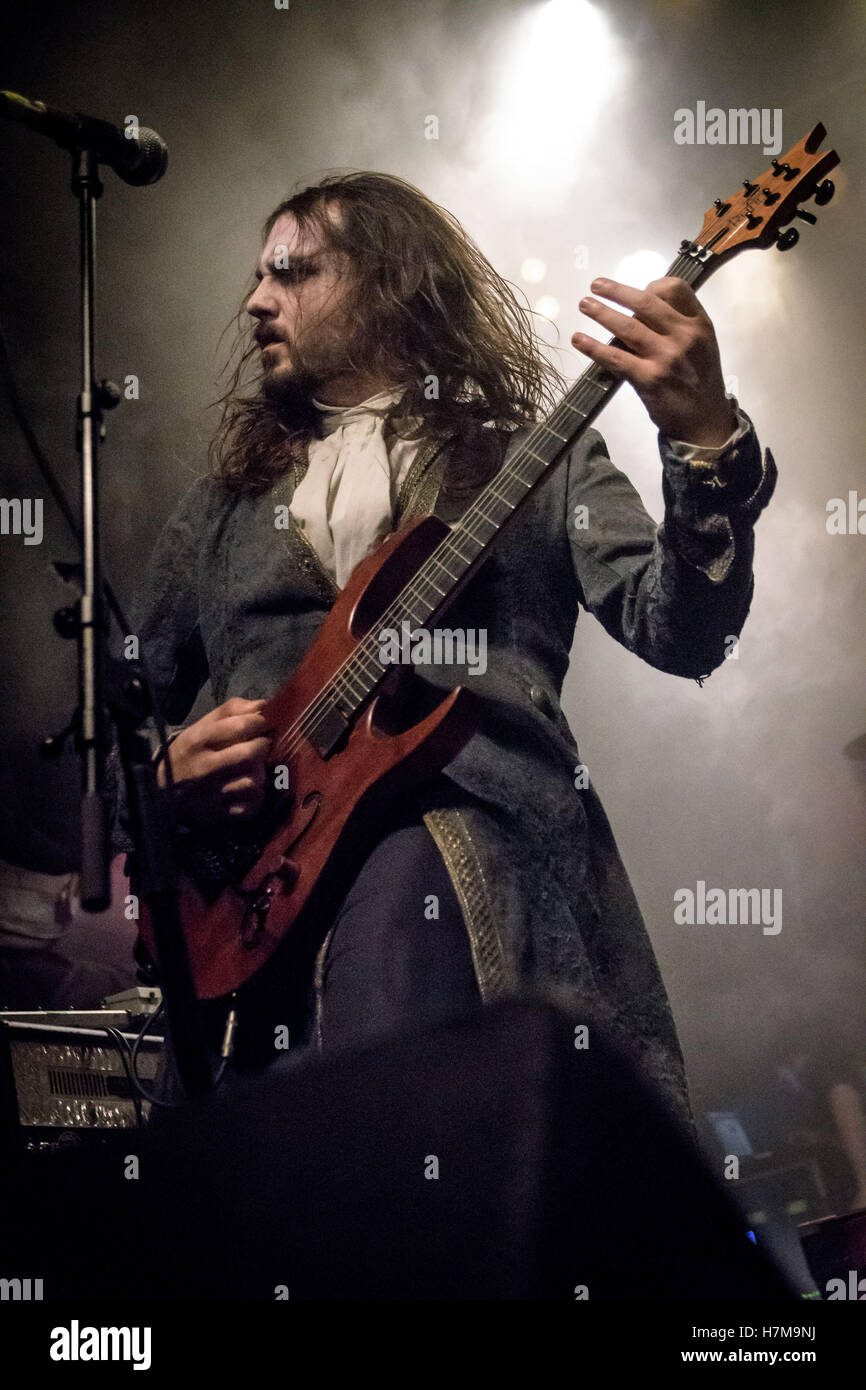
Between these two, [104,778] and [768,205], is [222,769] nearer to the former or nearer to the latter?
[104,778]

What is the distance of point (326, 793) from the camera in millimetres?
1764

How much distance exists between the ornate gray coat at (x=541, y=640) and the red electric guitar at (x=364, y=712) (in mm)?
76

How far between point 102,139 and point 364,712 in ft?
2.65

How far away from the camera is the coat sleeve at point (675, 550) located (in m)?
1.68

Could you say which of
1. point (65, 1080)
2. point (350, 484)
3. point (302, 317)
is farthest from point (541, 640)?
point (65, 1080)

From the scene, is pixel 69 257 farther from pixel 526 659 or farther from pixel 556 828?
pixel 556 828

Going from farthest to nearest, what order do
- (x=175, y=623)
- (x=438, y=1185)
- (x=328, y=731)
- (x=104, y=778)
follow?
(x=175, y=623), (x=328, y=731), (x=104, y=778), (x=438, y=1185)

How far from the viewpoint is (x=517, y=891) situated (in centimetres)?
173

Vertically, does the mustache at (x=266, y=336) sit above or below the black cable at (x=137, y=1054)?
above

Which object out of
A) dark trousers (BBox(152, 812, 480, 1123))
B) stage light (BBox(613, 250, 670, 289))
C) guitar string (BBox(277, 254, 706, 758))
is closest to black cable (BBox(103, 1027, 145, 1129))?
dark trousers (BBox(152, 812, 480, 1123))

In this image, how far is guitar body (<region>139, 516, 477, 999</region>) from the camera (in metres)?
1.72

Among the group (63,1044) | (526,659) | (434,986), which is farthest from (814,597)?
(63,1044)

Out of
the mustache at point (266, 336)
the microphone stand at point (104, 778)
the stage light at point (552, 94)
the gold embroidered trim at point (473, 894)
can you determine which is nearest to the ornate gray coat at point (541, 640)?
the gold embroidered trim at point (473, 894)

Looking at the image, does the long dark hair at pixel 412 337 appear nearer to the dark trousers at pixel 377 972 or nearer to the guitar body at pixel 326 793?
the guitar body at pixel 326 793
